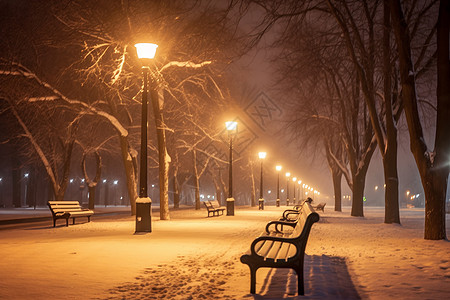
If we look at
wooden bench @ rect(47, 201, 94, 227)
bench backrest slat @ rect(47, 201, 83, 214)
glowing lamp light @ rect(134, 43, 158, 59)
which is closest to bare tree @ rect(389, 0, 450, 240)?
glowing lamp light @ rect(134, 43, 158, 59)

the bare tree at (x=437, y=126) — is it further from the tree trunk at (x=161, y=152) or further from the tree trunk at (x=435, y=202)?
the tree trunk at (x=161, y=152)

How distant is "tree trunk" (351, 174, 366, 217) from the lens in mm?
29875

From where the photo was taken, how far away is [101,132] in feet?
132

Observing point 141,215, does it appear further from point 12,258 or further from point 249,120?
point 249,120

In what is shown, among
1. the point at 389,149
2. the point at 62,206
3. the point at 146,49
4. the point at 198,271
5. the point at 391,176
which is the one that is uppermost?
the point at 146,49

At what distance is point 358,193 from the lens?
99.9 feet

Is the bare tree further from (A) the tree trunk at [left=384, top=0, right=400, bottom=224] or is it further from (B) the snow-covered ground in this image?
(A) the tree trunk at [left=384, top=0, right=400, bottom=224]

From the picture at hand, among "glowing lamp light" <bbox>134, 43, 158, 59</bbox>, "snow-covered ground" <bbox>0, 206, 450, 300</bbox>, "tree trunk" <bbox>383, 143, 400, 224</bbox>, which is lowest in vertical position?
"snow-covered ground" <bbox>0, 206, 450, 300</bbox>

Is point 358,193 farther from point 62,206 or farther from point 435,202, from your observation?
point 62,206

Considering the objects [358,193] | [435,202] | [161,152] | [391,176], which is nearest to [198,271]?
[435,202]

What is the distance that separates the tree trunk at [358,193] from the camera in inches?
1176

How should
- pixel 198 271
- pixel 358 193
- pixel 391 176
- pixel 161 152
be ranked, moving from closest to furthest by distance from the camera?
pixel 198 271, pixel 391 176, pixel 161 152, pixel 358 193

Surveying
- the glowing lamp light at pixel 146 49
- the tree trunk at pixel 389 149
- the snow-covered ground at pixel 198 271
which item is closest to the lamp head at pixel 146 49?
the glowing lamp light at pixel 146 49

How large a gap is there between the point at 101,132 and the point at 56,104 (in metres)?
15.0
